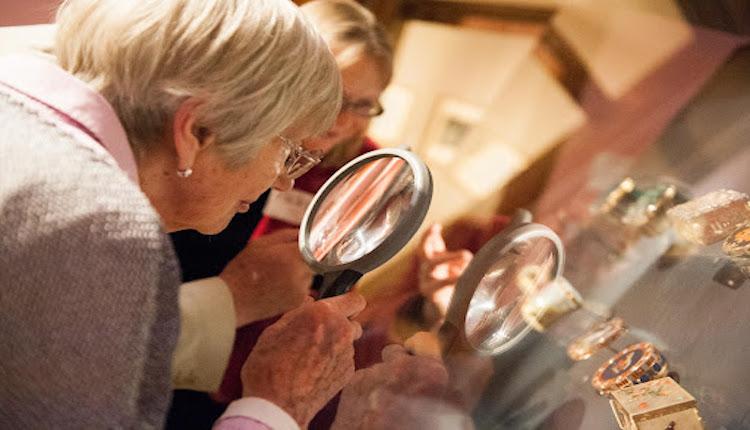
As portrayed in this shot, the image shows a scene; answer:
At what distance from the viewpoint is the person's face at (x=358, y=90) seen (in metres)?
1.35

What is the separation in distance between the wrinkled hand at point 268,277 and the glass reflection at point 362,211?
56mm

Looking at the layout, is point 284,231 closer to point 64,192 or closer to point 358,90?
point 358,90

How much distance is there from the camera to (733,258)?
38.2 inches

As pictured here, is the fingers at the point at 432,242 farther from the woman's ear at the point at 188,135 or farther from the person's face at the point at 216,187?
the woman's ear at the point at 188,135

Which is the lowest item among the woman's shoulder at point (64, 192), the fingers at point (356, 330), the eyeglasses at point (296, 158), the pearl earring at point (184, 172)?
the fingers at point (356, 330)

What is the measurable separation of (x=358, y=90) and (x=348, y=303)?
57 cm

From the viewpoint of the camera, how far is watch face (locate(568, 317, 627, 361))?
3.34ft

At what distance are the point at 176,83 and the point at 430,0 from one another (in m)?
1.33

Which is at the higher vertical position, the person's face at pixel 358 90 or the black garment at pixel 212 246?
the person's face at pixel 358 90

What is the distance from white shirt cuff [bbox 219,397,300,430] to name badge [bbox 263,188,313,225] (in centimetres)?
36

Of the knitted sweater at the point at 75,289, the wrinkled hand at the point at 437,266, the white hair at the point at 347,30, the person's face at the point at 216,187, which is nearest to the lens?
the knitted sweater at the point at 75,289

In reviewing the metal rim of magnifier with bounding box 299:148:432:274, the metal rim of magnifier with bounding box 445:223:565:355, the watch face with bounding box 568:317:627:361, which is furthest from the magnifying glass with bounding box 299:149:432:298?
the watch face with bounding box 568:317:627:361

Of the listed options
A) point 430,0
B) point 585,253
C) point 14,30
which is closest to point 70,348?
point 14,30

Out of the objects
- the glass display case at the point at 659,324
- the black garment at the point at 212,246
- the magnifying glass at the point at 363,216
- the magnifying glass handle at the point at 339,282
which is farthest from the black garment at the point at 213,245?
the glass display case at the point at 659,324
